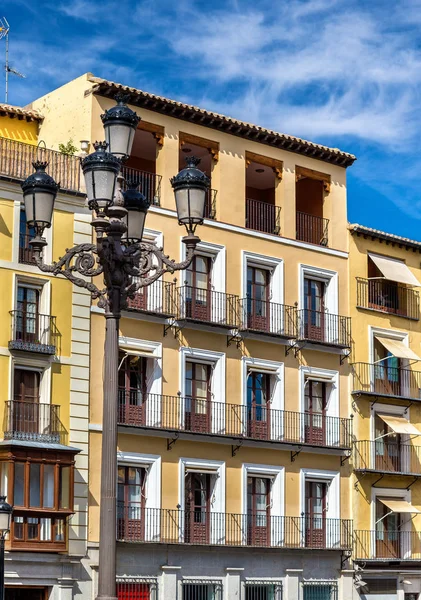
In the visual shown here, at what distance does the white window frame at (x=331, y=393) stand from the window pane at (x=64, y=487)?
827cm

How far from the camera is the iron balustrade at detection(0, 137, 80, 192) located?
103 ft

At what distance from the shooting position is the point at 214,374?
34969 millimetres

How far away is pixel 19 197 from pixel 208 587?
11.2m

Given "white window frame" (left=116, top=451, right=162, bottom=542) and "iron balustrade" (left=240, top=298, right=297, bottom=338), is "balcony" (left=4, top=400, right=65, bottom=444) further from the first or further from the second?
"iron balustrade" (left=240, top=298, right=297, bottom=338)

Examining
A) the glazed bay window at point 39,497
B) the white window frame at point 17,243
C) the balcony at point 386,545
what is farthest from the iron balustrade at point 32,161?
the balcony at point 386,545

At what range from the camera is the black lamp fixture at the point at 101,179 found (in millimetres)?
14836

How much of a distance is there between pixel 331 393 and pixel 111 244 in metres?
23.7

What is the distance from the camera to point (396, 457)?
3903 cm

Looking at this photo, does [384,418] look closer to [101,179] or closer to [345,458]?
[345,458]

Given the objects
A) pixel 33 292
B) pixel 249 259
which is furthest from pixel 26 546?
pixel 249 259

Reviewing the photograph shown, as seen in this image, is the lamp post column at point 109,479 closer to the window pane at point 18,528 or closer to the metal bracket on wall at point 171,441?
the window pane at point 18,528

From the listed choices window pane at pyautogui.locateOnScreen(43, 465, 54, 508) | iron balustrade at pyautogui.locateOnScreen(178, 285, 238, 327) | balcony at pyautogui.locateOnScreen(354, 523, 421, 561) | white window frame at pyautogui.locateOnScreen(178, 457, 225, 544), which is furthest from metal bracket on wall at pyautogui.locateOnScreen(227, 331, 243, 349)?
window pane at pyautogui.locateOnScreen(43, 465, 54, 508)

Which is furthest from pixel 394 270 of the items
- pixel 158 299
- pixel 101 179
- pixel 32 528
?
pixel 101 179

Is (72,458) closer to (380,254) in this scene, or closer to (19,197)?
(19,197)
